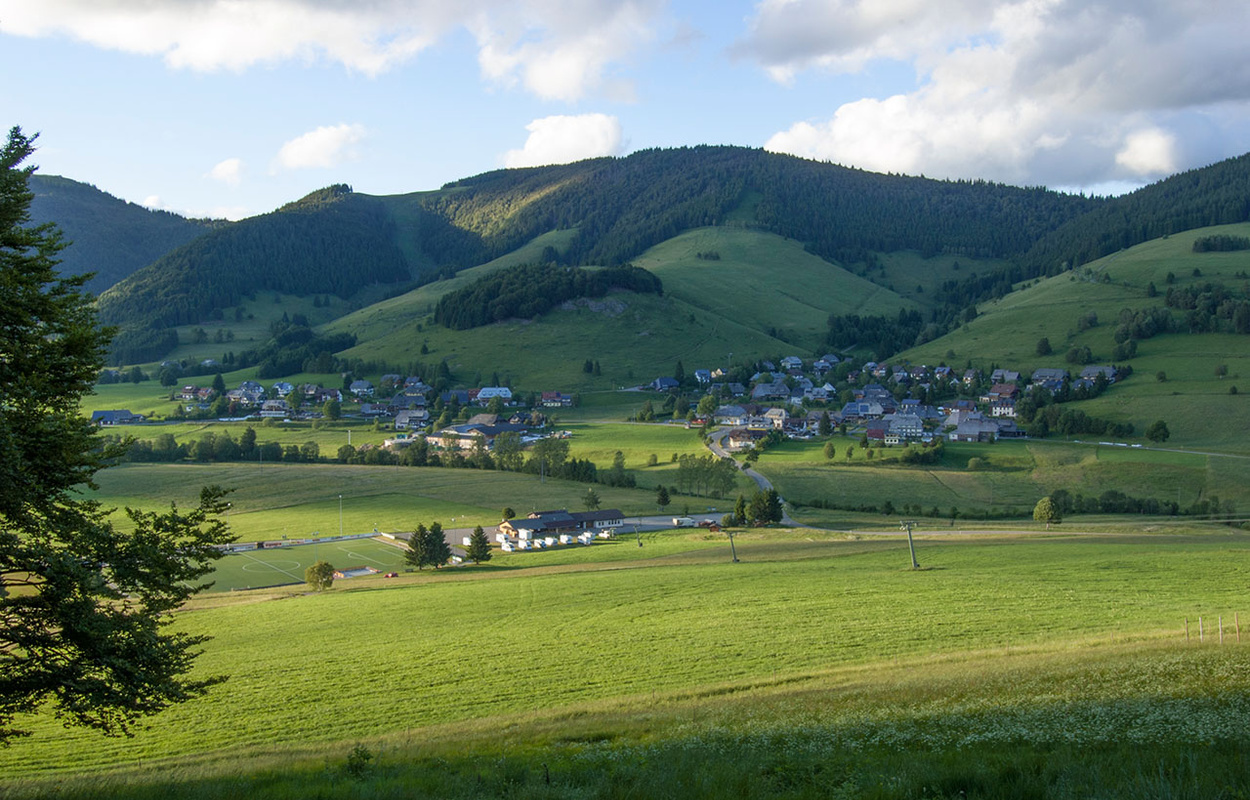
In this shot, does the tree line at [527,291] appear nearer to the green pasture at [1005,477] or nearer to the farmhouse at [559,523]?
the green pasture at [1005,477]

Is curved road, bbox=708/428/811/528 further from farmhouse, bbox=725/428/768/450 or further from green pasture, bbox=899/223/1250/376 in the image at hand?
green pasture, bbox=899/223/1250/376

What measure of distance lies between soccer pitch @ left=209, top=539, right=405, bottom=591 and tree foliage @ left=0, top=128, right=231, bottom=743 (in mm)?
41854

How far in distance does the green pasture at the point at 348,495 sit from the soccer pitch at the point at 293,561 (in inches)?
183

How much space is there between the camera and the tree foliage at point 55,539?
1123 centimetres

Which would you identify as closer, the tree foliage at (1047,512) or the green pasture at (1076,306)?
the tree foliage at (1047,512)

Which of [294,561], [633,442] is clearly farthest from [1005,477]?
[294,561]

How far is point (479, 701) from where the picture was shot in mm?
21875

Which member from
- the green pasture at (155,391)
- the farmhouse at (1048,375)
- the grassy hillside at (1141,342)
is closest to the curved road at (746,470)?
the grassy hillside at (1141,342)

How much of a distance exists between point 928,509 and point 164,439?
282 ft

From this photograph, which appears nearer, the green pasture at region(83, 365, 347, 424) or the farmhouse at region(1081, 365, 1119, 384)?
the farmhouse at region(1081, 365, 1119, 384)

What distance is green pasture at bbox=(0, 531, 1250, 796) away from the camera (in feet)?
48.5

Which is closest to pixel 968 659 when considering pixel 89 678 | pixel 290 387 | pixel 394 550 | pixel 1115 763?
pixel 1115 763

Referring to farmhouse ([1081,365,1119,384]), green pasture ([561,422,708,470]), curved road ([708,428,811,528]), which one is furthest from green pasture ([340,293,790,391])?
farmhouse ([1081,365,1119,384])

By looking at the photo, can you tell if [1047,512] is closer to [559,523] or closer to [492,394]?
[559,523]
